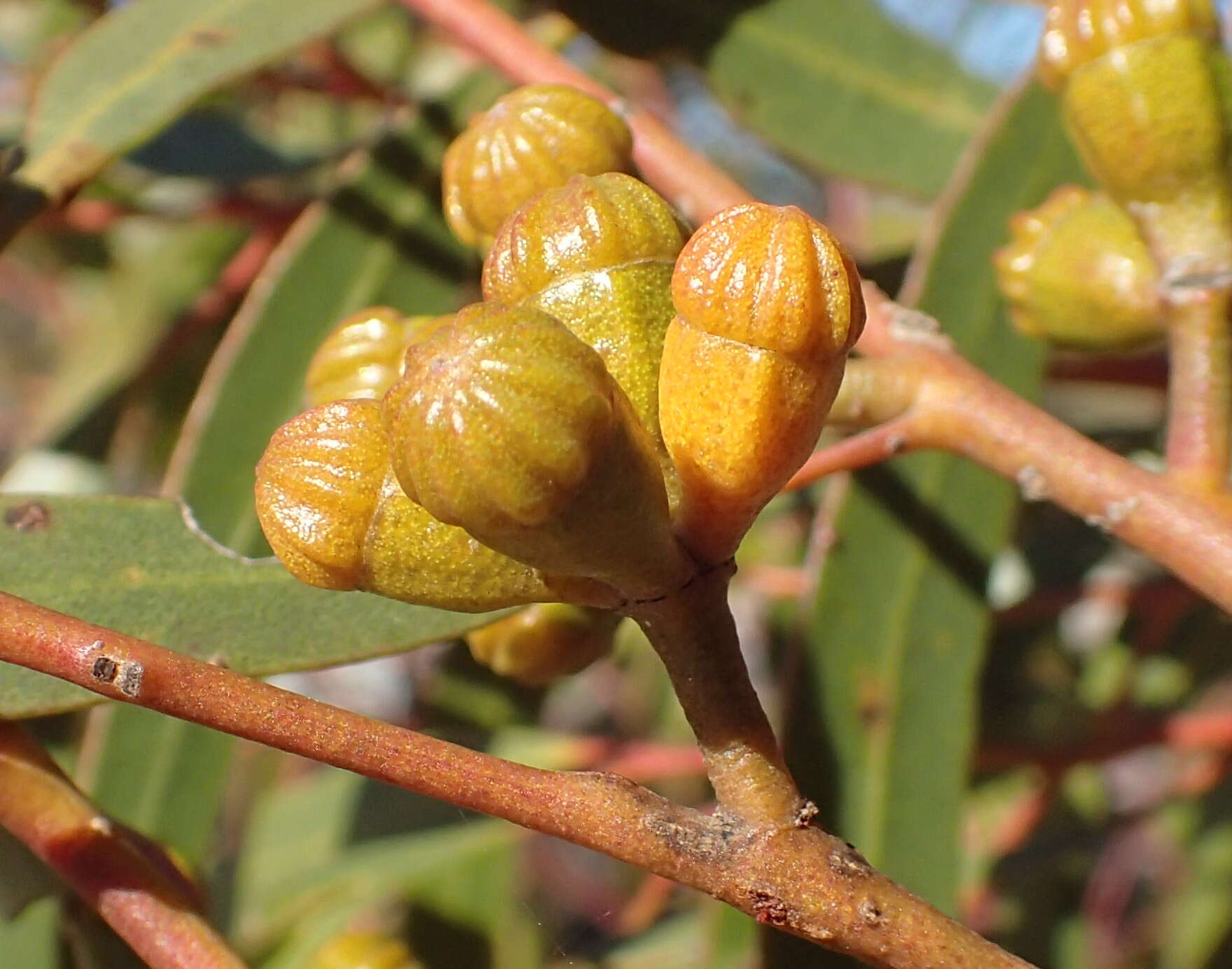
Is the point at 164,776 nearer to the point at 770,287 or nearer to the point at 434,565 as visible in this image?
the point at 434,565

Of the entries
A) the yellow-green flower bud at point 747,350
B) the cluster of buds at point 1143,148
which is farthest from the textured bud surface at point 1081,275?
the yellow-green flower bud at point 747,350

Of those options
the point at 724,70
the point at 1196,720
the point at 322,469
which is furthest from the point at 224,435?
the point at 1196,720

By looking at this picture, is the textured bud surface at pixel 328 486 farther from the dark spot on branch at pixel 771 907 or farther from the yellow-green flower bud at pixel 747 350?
the dark spot on branch at pixel 771 907

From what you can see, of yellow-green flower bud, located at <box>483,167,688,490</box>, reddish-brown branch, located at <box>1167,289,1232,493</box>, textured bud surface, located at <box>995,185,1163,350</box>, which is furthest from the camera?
textured bud surface, located at <box>995,185,1163,350</box>

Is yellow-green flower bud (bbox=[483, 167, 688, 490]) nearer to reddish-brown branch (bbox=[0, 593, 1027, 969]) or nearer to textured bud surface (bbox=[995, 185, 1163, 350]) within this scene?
reddish-brown branch (bbox=[0, 593, 1027, 969])

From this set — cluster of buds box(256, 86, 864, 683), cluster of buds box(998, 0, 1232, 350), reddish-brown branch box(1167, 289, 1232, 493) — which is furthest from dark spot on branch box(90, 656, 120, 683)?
cluster of buds box(998, 0, 1232, 350)
